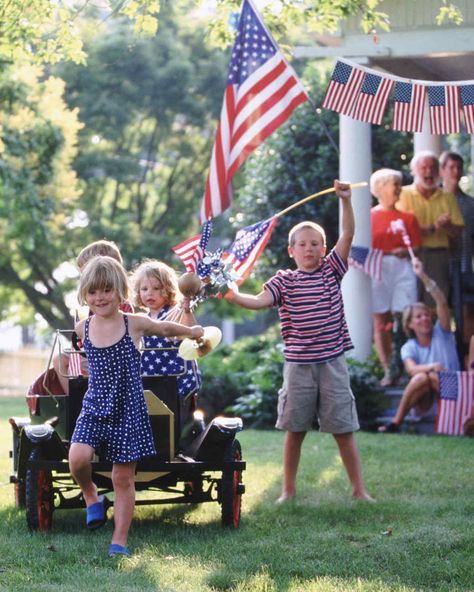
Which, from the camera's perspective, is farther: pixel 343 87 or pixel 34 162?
pixel 34 162

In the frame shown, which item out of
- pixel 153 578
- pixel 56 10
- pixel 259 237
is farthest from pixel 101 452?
pixel 56 10

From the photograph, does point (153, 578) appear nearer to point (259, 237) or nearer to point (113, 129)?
point (259, 237)

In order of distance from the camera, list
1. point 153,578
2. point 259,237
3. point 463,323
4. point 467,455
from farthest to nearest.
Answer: point 463,323
point 467,455
point 259,237
point 153,578

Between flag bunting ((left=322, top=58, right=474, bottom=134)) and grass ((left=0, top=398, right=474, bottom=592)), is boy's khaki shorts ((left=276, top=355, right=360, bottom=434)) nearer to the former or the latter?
grass ((left=0, top=398, right=474, bottom=592))

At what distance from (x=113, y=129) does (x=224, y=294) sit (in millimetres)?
19419

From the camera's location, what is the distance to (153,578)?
17.0 feet

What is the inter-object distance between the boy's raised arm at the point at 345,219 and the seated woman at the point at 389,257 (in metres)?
4.31

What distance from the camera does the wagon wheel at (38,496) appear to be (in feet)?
20.3

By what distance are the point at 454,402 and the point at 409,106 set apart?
3.62 m

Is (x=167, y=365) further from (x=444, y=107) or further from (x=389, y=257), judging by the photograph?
(x=389, y=257)

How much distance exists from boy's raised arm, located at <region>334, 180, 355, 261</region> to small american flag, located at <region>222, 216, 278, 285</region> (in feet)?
2.02

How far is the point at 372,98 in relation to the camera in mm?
7578

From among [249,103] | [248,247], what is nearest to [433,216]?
[249,103]

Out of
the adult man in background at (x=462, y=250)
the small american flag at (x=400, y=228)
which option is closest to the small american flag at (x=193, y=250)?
the small american flag at (x=400, y=228)
